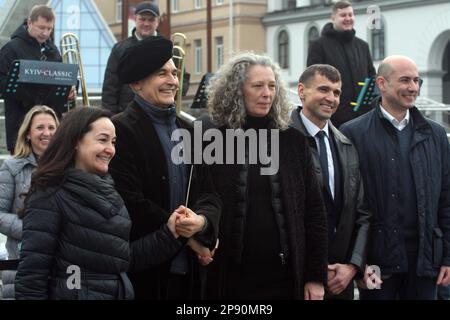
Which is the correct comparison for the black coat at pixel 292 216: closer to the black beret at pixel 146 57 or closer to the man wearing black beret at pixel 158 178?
the man wearing black beret at pixel 158 178

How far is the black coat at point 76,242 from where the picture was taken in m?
4.85

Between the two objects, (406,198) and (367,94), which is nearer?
(406,198)

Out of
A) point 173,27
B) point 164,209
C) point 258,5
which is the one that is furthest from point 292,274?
point 173,27

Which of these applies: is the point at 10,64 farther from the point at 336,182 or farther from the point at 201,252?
the point at 201,252

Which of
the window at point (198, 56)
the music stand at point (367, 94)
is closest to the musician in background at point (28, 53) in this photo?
the music stand at point (367, 94)

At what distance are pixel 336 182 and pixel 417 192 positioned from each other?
0.52 metres

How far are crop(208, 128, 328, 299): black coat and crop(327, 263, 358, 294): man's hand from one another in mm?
367

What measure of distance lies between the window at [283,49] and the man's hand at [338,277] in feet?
202

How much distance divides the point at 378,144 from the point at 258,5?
2578 inches

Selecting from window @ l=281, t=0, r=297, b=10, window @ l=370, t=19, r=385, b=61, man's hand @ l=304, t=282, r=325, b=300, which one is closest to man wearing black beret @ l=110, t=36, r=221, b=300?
man's hand @ l=304, t=282, r=325, b=300

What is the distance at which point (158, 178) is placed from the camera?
17.9 feet

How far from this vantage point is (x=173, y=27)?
250 feet

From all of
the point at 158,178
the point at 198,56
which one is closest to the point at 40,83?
the point at 158,178
